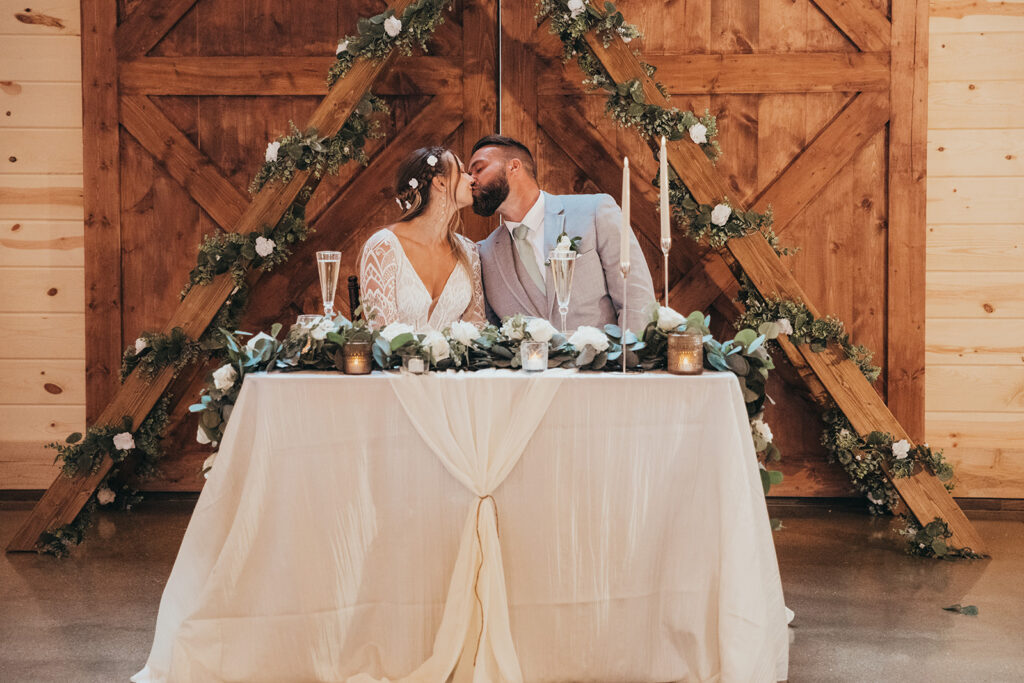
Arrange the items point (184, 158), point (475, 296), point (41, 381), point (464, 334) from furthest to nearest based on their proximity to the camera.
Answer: point (41, 381) < point (184, 158) < point (475, 296) < point (464, 334)

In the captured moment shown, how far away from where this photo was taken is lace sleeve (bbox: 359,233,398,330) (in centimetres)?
348

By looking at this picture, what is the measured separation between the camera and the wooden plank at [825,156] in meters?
4.44

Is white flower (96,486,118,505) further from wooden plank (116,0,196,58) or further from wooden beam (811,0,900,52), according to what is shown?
wooden beam (811,0,900,52)

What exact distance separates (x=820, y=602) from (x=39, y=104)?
407 cm

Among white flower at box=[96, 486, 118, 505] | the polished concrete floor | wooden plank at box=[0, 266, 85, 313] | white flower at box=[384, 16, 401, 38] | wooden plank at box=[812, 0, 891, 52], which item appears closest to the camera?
the polished concrete floor

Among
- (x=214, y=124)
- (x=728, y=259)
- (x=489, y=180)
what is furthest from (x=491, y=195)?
(x=214, y=124)

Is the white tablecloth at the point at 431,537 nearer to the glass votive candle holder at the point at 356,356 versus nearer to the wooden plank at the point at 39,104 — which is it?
the glass votive candle holder at the point at 356,356

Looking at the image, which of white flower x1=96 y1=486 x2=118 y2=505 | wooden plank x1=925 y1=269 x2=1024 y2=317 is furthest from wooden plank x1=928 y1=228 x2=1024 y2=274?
white flower x1=96 y1=486 x2=118 y2=505

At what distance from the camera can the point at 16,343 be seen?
464 cm

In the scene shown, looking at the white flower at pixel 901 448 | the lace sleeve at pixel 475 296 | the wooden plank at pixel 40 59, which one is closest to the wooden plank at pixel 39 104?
the wooden plank at pixel 40 59

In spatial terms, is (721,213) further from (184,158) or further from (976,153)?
(184,158)

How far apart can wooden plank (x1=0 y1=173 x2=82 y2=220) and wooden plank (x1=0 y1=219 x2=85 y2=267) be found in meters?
0.03

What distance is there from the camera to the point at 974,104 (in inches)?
175

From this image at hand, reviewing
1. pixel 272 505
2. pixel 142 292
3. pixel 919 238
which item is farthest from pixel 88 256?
pixel 919 238
